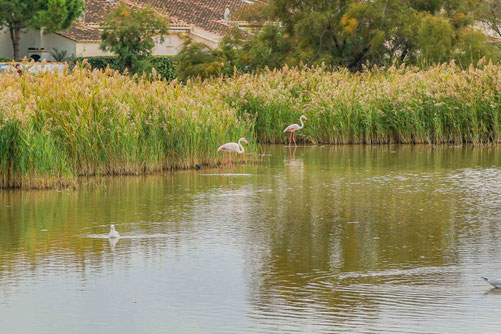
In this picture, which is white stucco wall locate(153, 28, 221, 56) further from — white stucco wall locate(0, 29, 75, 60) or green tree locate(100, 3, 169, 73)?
green tree locate(100, 3, 169, 73)

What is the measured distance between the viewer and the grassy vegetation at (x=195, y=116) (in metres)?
15.1

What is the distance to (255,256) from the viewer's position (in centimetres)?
945

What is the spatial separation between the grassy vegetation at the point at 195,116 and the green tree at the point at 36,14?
42.6m

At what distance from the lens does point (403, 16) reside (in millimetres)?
36875

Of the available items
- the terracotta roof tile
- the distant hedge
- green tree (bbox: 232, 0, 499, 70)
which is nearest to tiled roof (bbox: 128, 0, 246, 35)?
the terracotta roof tile

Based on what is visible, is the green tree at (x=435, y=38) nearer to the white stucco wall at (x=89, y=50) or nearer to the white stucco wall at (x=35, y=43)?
the white stucco wall at (x=89, y=50)

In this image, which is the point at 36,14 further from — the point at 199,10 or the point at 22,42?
the point at 199,10

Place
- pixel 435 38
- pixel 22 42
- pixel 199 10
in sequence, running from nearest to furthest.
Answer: pixel 435 38 → pixel 22 42 → pixel 199 10

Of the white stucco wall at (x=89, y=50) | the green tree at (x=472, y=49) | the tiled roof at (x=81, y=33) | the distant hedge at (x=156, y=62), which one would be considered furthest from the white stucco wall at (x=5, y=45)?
the green tree at (x=472, y=49)

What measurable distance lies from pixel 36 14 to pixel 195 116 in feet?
174

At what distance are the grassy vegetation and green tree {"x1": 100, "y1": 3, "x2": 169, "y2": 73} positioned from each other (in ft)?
118

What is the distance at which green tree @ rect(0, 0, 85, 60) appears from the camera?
2630 inches

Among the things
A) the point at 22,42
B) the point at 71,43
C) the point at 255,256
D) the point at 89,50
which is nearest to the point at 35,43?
the point at 22,42

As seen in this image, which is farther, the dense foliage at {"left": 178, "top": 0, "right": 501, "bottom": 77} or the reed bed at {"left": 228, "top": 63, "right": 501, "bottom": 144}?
the dense foliage at {"left": 178, "top": 0, "right": 501, "bottom": 77}
